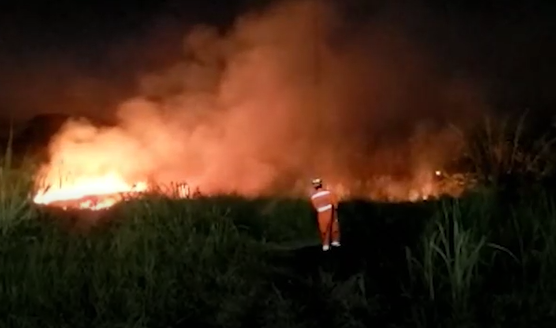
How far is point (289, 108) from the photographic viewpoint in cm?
Answer: 920

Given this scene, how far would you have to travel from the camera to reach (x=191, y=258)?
6.52 metres

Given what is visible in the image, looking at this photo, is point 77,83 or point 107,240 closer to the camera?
point 107,240

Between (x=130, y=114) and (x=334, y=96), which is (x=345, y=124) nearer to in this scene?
(x=334, y=96)

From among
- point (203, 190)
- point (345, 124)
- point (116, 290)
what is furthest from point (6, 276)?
point (345, 124)

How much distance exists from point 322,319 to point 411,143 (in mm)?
3422

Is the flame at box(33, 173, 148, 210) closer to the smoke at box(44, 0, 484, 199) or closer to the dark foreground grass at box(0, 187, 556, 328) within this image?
the smoke at box(44, 0, 484, 199)

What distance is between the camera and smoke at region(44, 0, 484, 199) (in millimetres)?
8867

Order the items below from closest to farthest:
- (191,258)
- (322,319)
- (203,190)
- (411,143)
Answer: (322,319) < (191,258) < (203,190) < (411,143)

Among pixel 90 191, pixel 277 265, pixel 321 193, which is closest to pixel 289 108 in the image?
pixel 90 191

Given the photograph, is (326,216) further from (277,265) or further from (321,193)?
(277,265)

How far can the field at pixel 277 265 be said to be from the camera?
5.95m

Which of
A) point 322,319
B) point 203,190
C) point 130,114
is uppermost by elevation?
point 130,114

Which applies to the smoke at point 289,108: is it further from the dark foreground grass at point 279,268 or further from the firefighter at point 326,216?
the firefighter at point 326,216

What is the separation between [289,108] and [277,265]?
9.35 ft
